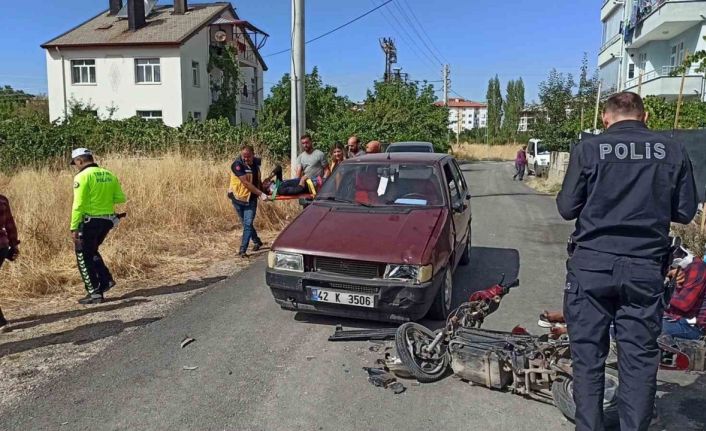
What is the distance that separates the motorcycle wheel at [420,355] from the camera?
403 centimetres

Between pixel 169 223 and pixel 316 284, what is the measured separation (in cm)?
569

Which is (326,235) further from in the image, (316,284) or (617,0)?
(617,0)

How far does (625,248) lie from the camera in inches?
110

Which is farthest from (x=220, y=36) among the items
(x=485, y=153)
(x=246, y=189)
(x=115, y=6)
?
(x=246, y=189)

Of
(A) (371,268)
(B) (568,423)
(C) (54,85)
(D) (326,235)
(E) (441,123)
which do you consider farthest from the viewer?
(C) (54,85)

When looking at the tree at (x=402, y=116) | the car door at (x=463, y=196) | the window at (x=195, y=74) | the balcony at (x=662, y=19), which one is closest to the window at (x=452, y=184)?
the car door at (x=463, y=196)

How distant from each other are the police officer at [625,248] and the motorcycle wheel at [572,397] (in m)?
0.40

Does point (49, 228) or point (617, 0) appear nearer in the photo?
point (49, 228)

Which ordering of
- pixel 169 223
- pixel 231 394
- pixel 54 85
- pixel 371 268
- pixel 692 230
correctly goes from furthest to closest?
1. pixel 54 85
2. pixel 169 223
3. pixel 692 230
4. pixel 371 268
5. pixel 231 394

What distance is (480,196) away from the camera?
60.4 feet

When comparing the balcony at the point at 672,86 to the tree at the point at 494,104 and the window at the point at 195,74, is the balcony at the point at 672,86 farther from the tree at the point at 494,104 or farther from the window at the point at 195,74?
the tree at the point at 494,104

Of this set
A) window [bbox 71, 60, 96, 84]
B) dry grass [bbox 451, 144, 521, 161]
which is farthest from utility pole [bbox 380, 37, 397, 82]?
window [bbox 71, 60, 96, 84]

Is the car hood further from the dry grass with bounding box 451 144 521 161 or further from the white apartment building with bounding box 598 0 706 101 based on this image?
the dry grass with bounding box 451 144 521 161

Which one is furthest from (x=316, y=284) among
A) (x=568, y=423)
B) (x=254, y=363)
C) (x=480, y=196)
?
(x=480, y=196)
